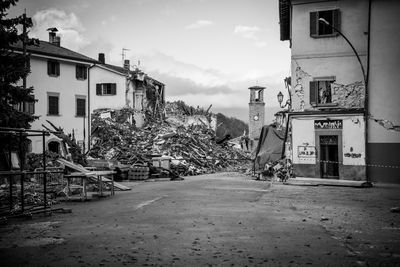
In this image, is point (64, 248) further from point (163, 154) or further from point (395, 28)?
point (163, 154)

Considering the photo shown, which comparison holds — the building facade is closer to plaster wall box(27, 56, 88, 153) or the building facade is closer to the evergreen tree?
the evergreen tree

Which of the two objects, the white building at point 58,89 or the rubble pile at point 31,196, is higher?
the white building at point 58,89

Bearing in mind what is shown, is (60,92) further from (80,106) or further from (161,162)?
(161,162)

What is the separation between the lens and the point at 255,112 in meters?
46.8

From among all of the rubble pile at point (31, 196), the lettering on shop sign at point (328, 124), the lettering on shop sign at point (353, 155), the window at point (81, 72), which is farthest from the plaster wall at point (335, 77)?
the window at point (81, 72)

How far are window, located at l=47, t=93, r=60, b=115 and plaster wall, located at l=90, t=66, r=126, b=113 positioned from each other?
26.1 feet

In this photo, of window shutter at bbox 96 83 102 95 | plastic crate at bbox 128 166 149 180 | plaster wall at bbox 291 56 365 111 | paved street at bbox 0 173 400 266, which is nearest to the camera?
paved street at bbox 0 173 400 266

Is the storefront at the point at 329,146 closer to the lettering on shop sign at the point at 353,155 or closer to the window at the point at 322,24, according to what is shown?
the lettering on shop sign at the point at 353,155

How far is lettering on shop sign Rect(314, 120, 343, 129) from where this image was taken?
845 inches

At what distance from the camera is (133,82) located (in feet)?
138

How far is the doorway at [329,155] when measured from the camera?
71.2ft

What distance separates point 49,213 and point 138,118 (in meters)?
30.7

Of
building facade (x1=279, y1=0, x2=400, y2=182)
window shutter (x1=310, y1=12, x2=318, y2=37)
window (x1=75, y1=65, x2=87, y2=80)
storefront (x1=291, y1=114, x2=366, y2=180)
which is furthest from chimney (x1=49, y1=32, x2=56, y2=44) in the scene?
storefront (x1=291, y1=114, x2=366, y2=180)

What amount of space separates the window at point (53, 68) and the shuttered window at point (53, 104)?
1.91 m
